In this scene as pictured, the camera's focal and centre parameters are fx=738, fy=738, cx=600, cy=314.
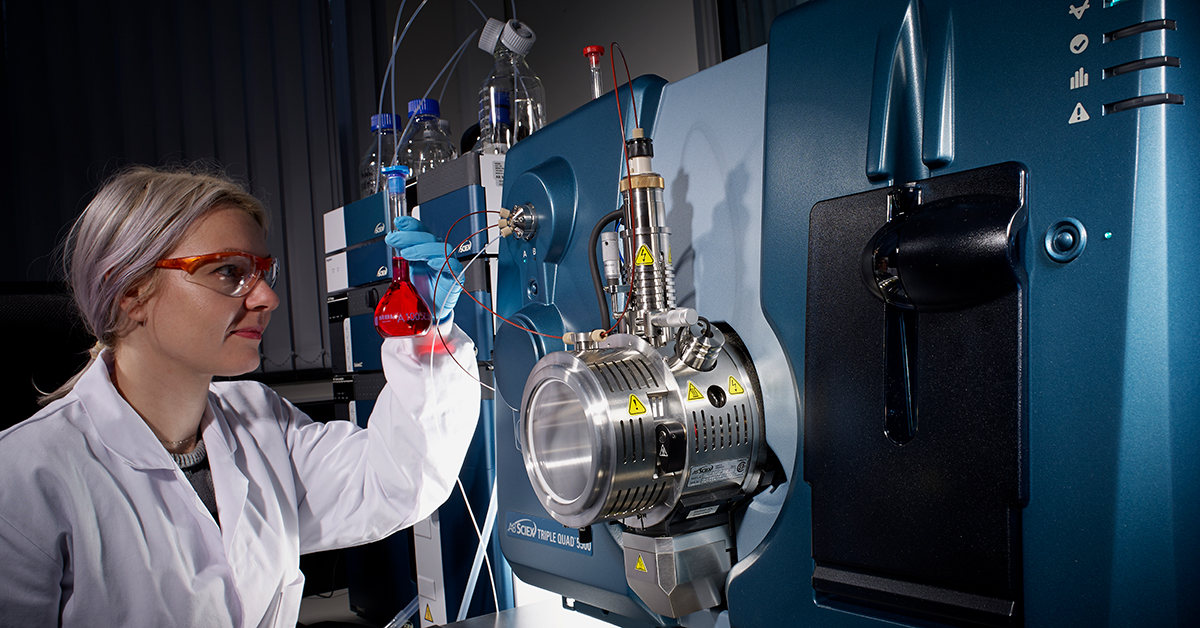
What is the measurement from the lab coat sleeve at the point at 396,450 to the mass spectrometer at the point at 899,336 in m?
0.50

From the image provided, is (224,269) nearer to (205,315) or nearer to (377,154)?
(205,315)

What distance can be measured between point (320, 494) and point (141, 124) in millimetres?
2088

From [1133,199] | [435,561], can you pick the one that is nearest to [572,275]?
[1133,199]

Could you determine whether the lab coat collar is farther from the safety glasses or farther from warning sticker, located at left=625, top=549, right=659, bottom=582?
warning sticker, located at left=625, top=549, right=659, bottom=582

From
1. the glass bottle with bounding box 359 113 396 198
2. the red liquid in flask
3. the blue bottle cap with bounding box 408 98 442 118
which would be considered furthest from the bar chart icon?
the glass bottle with bounding box 359 113 396 198

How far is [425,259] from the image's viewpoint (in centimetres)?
119

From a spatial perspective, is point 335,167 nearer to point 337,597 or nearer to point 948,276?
point 337,597

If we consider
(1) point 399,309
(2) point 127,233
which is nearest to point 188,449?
(2) point 127,233

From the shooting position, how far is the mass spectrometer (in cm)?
45

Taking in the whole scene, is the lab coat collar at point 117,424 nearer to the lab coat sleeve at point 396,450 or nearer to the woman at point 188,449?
the woman at point 188,449

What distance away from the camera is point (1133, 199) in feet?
1.46

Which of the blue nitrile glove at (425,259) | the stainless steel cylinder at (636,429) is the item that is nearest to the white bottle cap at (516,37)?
the blue nitrile glove at (425,259)

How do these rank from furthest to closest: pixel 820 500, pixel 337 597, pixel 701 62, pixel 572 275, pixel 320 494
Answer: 1. pixel 337 597
2. pixel 701 62
3. pixel 320 494
4. pixel 572 275
5. pixel 820 500

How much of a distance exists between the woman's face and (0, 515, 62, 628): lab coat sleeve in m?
0.32
